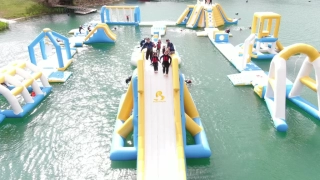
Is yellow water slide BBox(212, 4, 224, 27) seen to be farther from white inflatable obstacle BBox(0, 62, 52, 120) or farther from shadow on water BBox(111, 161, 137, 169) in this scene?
shadow on water BBox(111, 161, 137, 169)

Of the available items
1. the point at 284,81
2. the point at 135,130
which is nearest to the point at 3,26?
the point at 135,130

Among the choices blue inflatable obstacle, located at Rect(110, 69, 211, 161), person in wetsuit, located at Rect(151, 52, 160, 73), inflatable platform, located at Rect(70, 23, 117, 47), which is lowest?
blue inflatable obstacle, located at Rect(110, 69, 211, 161)

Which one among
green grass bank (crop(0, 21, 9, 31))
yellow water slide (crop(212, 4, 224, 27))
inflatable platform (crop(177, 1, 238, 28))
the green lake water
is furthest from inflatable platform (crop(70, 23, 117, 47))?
yellow water slide (crop(212, 4, 224, 27))

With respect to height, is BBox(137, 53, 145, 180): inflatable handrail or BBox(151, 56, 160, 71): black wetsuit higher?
BBox(151, 56, 160, 71): black wetsuit

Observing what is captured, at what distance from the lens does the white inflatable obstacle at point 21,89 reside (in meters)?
14.9

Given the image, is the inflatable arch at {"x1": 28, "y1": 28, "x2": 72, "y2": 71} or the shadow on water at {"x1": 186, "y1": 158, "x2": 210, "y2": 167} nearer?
the shadow on water at {"x1": 186, "y1": 158, "x2": 210, "y2": 167}

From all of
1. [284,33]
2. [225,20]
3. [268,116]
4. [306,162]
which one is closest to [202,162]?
[306,162]

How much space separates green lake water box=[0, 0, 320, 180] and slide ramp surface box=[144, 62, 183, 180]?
1467 millimetres

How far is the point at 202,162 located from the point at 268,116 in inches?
222

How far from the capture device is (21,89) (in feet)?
50.8

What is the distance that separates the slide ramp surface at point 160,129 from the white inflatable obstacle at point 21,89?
7707 millimetres

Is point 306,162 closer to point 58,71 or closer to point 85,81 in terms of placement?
point 85,81

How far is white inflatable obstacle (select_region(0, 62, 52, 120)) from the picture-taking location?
1489 cm

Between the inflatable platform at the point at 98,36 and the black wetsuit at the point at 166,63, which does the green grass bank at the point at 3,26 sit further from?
the black wetsuit at the point at 166,63
